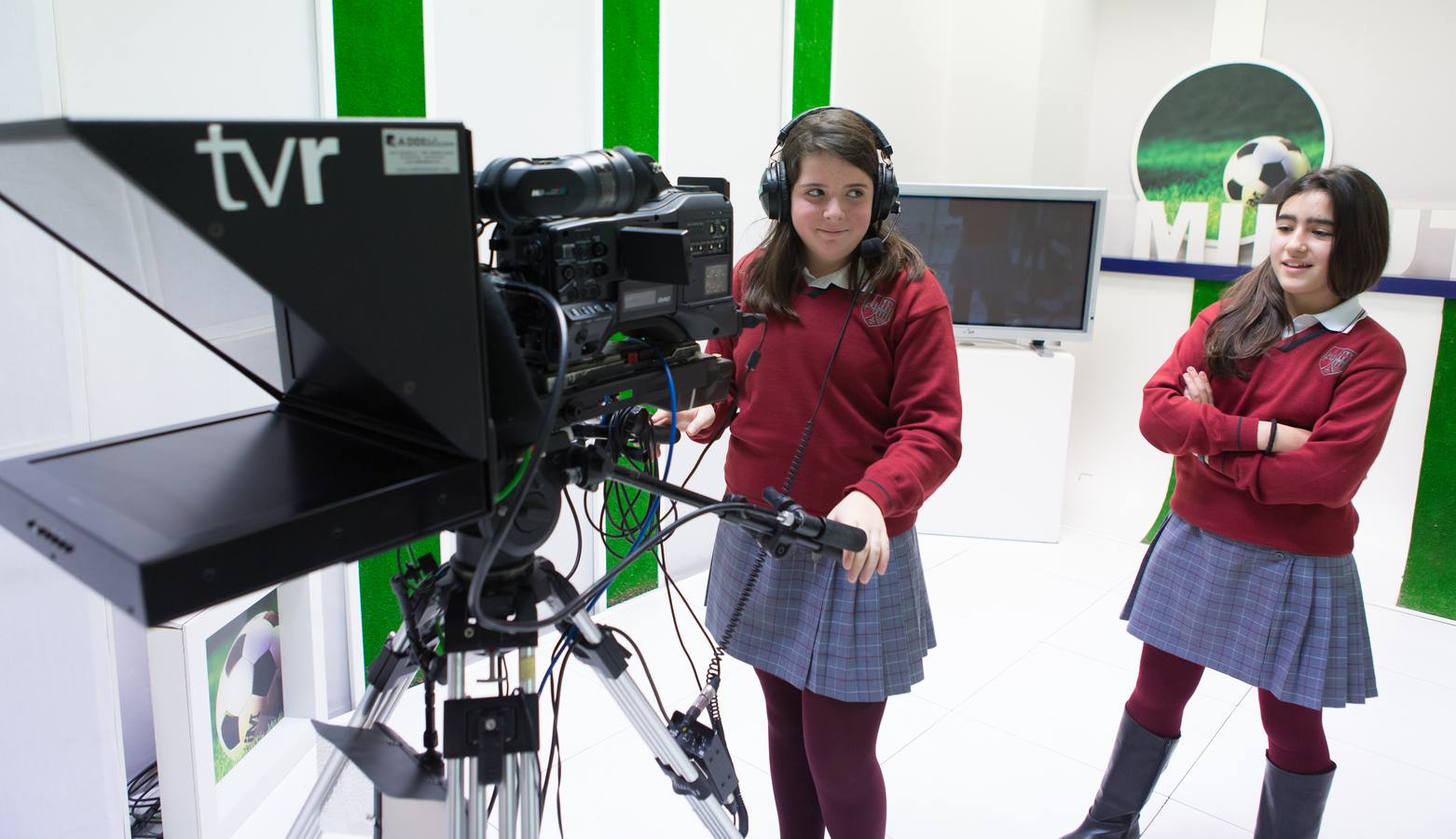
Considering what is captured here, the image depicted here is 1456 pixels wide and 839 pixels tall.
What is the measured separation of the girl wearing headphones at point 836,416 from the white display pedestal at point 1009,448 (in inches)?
94.0

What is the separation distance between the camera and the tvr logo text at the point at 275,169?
0.55 m

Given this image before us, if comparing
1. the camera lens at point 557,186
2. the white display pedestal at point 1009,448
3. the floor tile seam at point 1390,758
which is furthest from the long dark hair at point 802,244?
the white display pedestal at point 1009,448

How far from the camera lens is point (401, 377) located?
0.69 m

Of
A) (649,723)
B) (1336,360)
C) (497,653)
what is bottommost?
(649,723)

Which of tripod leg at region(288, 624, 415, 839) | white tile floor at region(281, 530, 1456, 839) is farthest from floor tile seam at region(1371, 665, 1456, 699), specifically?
tripod leg at region(288, 624, 415, 839)

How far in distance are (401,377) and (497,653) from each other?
0.42 meters

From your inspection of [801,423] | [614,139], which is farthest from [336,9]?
[801,423]

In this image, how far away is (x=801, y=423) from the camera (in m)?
1.40

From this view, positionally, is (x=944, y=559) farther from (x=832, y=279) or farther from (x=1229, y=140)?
(x=832, y=279)

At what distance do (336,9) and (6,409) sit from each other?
1.13 metres

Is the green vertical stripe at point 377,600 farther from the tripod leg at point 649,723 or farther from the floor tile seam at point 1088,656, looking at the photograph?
the floor tile seam at point 1088,656

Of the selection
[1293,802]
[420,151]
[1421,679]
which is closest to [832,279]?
[420,151]

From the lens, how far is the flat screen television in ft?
11.8

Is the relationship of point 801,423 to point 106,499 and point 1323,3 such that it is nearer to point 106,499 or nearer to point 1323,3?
point 106,499
